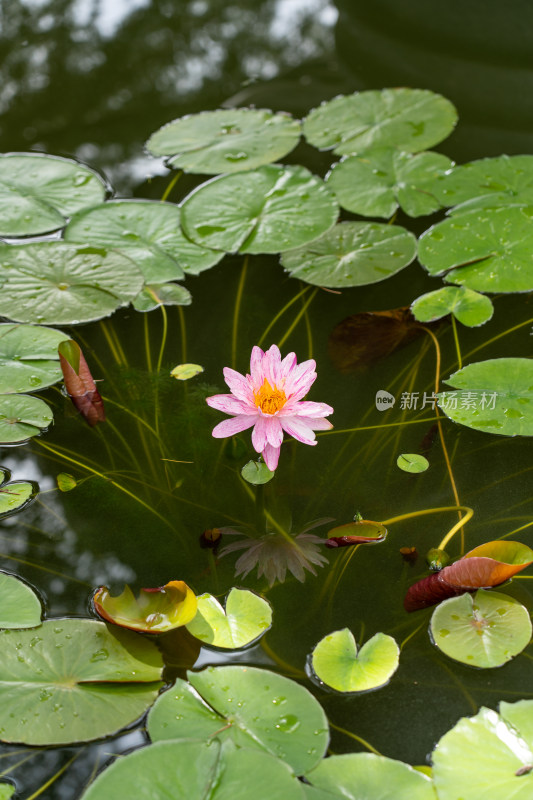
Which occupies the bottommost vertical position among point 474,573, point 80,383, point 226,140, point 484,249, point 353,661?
point 353,661

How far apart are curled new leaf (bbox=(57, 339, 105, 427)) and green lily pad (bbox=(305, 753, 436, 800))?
105 centimetres

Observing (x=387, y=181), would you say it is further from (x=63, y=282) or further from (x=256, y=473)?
(x=256, y=473)

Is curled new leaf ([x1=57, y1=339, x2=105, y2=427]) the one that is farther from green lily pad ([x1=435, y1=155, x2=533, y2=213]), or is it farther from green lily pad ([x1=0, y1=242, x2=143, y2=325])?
green lily pad ([x1=435, y1=155, x2=533, y2=213])

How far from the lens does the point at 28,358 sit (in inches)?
77.5

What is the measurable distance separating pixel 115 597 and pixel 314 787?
21.3 inches

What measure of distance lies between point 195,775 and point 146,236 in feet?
5.48

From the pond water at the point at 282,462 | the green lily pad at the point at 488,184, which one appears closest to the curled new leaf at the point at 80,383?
the pond water at the point at 282,462

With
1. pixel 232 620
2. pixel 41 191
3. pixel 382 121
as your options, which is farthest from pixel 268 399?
pixel 382 121

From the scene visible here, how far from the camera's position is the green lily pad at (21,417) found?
72.0 inches

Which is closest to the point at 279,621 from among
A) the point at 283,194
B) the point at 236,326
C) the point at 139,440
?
the point at 139,440

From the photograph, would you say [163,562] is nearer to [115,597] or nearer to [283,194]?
[115,597]

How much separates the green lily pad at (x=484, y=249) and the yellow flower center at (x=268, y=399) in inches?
36.7

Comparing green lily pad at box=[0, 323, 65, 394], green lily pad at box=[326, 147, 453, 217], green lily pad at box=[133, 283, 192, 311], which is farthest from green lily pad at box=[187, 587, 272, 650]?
green lily pad at box=[326, 147, 453, 217]

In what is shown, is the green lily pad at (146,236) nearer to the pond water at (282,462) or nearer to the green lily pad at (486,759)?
the pond water at (282,462)
